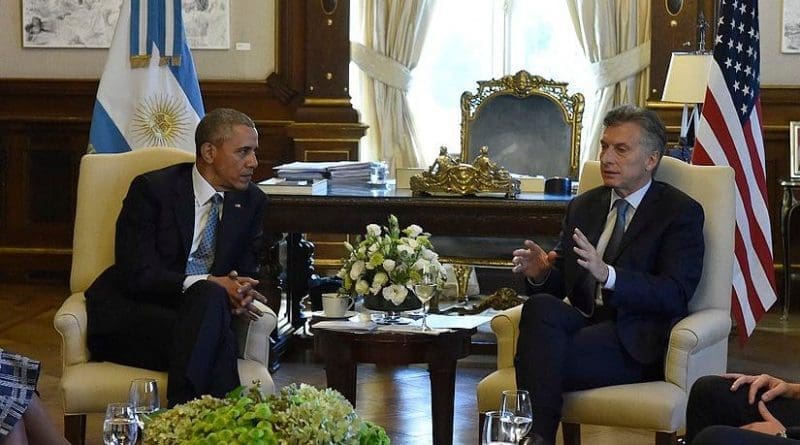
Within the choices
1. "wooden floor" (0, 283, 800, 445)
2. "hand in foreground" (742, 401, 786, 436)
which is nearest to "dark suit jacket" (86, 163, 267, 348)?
"wooden floor" (0, 283, 800, 445)

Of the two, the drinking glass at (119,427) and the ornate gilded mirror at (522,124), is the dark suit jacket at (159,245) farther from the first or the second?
the ornate gilded mirror at (522,124)

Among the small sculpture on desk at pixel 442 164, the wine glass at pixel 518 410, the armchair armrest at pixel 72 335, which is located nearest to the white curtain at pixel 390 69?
the small sculpture on desk at pixel 442 164

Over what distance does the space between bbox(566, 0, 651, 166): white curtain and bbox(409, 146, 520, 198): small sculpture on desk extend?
2783 mm

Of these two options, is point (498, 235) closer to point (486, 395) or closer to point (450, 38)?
point (486, 395)

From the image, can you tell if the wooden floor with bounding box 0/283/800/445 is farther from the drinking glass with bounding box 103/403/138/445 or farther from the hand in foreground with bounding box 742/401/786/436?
the drinking glass with bounding box 103/403/138/445

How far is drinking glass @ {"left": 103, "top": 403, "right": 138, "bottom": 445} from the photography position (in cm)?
237

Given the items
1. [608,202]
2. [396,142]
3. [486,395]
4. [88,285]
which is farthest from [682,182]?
[396,142]

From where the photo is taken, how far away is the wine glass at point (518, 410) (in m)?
2.51

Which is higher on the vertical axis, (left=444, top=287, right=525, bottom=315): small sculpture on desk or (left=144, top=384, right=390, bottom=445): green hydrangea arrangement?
(left=144, top=384, right=390, bottom=445): green hydrangea arrangement

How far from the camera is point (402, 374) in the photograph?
574 centimetres

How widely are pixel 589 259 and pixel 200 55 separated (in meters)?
5.05

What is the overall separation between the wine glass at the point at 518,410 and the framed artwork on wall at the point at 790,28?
18.8 ft

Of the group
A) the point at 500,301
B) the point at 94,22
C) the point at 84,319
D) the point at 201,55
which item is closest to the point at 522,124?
the point at 500,301

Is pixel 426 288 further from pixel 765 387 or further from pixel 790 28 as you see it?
pixel 790 28
